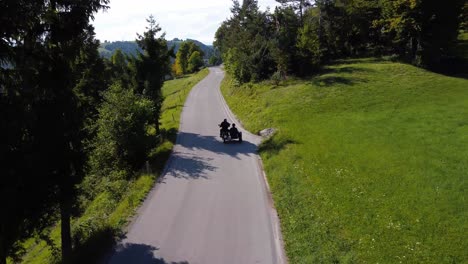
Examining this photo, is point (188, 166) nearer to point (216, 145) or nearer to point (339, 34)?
point (216, 145)

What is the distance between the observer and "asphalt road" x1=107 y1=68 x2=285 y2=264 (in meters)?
13.4

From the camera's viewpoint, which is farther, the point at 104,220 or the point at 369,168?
the point at 369,168

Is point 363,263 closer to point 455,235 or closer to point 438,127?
point 455,235

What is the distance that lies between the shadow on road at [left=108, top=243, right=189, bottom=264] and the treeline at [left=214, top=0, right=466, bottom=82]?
3302 cm

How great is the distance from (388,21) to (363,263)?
4538 cm

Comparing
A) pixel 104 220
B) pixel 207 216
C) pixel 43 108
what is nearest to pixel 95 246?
pixel 104 220

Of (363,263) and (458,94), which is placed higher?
(458,94)

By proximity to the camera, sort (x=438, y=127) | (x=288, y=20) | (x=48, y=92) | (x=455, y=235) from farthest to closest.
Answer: (x=288, y=20), (x=438, y=127), (x=455, y=235), (x=48, y=92)

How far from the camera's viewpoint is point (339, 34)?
184ft

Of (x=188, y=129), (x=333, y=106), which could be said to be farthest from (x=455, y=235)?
(x=188, y=129)

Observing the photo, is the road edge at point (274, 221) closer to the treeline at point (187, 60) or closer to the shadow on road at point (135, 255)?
the shadow on road at point (135, 255)

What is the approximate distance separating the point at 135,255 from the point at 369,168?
486 inches

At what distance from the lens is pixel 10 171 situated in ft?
33.7

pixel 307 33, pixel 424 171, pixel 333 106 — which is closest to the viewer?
pixel 424 171
